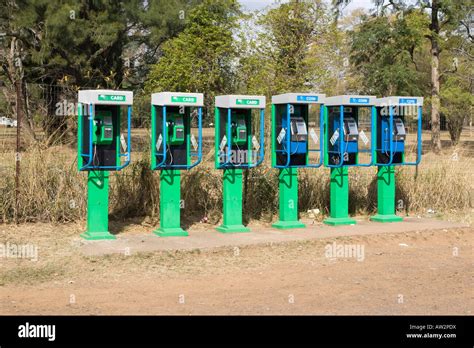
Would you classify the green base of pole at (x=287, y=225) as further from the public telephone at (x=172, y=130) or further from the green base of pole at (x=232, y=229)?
the public telephone at (x=172, y=130)

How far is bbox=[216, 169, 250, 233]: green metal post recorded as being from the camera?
35.2 feet

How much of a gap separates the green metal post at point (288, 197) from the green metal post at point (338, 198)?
733 mm

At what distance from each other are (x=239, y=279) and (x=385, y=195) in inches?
196

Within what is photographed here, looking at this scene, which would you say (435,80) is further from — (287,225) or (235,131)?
(235,131)

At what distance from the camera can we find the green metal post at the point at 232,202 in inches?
422

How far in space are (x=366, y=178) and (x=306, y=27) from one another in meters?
14.2

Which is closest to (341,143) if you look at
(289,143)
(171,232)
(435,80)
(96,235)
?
(289,143)

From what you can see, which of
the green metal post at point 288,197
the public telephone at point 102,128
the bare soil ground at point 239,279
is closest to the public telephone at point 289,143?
the green metal post at point 288,197

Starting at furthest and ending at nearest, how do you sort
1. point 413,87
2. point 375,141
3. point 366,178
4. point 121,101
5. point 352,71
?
point 352,71 → point 413,87 → point 366,178 → point 375,141 → point 121,101

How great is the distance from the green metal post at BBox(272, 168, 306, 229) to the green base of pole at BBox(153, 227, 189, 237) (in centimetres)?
173

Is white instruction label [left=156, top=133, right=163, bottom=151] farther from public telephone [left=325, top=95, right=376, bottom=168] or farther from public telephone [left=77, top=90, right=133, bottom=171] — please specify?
public telephone [left=325, top=95, right=376, bottom=168]

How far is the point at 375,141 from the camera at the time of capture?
1227cm
